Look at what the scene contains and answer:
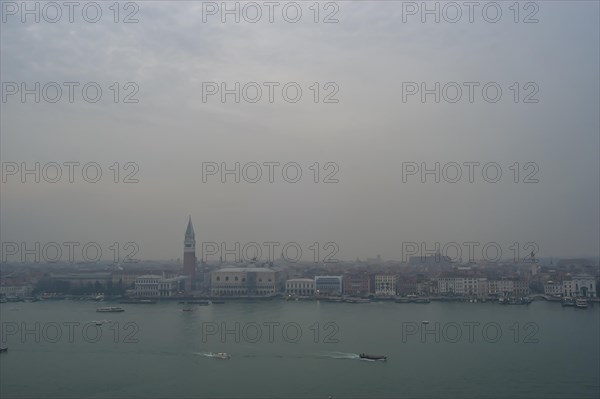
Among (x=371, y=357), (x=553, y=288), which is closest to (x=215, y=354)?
(x=371, y=357)

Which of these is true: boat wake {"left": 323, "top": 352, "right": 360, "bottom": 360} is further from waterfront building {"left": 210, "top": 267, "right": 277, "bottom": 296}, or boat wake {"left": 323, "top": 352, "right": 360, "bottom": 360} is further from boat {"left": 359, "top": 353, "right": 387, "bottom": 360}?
waterfront building {"left": 210, "top": 267, "right": 277, "bottom": 296}

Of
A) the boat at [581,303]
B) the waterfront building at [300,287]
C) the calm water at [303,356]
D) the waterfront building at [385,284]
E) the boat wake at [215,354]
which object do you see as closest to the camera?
the calm water at [303,356]

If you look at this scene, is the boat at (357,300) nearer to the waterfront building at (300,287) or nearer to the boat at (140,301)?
the waterfront building at (300,287)

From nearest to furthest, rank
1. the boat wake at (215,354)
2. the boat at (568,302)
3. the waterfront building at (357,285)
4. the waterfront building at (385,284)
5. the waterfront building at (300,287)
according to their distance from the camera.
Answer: the boat wake at (215,354)
the boat at (568,302)
the waterfront building at (385,284)
the waterfront building at (357,285)
the waterfront building at (300,287)

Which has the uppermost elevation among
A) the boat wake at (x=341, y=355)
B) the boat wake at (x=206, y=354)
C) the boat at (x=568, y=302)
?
the boat wake at (x=206, y=354)

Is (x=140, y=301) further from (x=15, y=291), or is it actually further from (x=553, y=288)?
(x=553, y=288)

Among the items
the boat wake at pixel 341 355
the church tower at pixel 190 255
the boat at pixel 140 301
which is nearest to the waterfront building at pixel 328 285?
the church tower at pixel 190 255

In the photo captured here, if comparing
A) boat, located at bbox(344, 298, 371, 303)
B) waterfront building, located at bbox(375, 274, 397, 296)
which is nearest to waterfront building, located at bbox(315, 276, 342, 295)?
waterfront building, located at bbox(375, 274, 397, 296)
